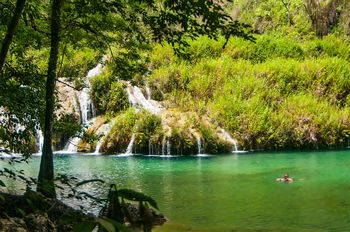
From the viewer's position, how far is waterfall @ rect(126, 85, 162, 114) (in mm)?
26328

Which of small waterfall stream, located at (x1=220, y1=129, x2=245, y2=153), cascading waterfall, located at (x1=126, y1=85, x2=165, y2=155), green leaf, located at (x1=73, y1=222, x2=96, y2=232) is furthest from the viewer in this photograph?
cascading waterfall, located at (x1=126, y1=85, x2=165, y2=155)

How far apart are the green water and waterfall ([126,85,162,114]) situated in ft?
14.2

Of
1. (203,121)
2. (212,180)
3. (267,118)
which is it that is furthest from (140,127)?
(212,180)

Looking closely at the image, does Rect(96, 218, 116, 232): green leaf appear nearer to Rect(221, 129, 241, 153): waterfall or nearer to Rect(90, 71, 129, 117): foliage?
Rect(221, 129, 241, 153): waterfall

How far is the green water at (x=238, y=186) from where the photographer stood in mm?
10398

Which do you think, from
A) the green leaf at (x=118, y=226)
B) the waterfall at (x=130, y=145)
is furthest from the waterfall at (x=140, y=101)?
the green leaf at (x=118, y=226)

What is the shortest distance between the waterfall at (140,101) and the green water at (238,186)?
14.2ft

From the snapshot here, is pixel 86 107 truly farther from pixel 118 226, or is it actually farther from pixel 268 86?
pixel 118 226

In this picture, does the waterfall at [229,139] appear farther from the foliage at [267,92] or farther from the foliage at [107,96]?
→ the foliage at [107,96]

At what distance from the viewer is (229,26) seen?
421cm

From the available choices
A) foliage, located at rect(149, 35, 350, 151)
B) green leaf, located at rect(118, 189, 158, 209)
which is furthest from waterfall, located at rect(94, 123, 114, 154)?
green leaf, located at rect(118, 189, 158, 209)

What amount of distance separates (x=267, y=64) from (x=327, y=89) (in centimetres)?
380

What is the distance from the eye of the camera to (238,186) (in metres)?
14.6

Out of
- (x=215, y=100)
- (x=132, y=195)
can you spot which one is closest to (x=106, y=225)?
(x=132, y=195)
